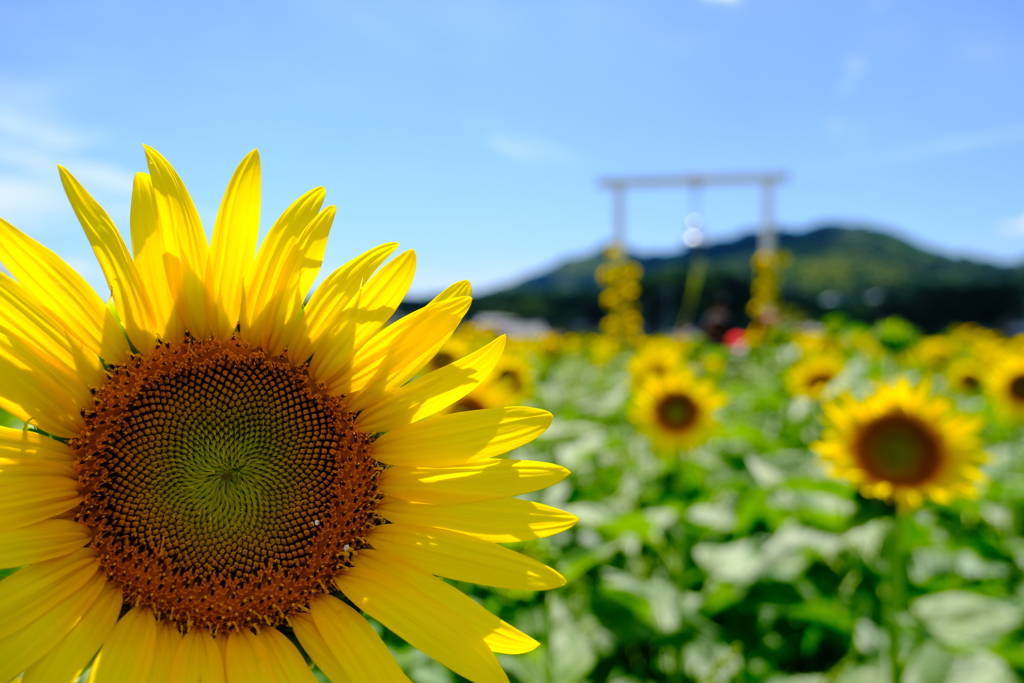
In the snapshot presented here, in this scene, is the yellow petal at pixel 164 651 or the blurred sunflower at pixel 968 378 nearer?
the yellow petal at pixel 164 651

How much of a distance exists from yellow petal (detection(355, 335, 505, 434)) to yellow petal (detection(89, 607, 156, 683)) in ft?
1.52

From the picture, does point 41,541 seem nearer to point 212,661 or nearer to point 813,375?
point 212,661

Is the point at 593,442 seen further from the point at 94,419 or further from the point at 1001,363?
the point at 1001,363

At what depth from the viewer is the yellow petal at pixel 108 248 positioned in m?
1.07

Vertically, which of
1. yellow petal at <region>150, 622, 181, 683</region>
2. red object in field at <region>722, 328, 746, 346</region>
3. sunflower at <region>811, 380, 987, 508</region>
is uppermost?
yellow petal at <region>150, 622, 181, 683</region>

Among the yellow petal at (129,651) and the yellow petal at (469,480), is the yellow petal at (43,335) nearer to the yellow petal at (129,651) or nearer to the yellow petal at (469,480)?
the yellow petal at (129,651)

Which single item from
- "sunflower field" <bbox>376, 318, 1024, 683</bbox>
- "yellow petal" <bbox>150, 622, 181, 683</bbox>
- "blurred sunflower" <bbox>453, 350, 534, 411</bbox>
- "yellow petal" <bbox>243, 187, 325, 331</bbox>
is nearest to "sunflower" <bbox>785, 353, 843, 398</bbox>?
"sunflower field" <bbox>376, 318, 1024, 683</bbox>

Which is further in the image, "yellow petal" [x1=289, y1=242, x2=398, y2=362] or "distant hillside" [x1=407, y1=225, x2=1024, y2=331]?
"distant hillside" [x1=407, y1=225, x2=1024, y2=331]

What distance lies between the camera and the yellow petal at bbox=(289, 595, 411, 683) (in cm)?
111

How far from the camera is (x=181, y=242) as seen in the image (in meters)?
1.12

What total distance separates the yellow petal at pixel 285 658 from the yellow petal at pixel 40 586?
296 mm

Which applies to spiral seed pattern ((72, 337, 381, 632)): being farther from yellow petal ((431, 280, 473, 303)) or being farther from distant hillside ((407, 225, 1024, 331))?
distant hillside ((407, 225, 1024, 331))

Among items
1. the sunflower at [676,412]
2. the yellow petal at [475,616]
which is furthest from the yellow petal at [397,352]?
the sunflower at [676,412]

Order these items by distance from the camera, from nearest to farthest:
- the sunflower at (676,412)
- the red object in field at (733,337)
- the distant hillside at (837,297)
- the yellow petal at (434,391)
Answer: the yellow petal at (434,391) → the sunflower at (676,412) → the red object in field at (733,337) → the distant hillside at (837,297)
